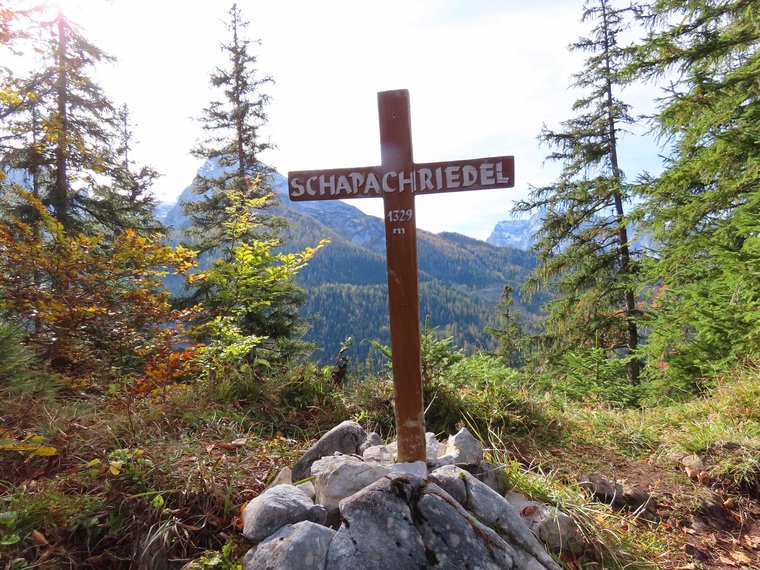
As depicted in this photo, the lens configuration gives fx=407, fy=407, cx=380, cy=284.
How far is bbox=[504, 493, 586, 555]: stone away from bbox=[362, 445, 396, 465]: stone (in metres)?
0.97

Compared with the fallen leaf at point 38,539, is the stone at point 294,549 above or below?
below

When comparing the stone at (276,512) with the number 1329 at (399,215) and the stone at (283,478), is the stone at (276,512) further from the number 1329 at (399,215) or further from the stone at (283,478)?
the number 1329 at (399,215)

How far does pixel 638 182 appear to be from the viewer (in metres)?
8.62

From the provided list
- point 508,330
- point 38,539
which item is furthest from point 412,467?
point 508,330

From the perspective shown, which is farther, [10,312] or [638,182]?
[638,182]

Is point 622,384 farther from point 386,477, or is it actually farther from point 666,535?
point 386,477

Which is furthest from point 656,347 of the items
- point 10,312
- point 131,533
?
point 10,312

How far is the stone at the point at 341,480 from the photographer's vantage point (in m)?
2.41

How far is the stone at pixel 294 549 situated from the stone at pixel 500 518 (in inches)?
33.5

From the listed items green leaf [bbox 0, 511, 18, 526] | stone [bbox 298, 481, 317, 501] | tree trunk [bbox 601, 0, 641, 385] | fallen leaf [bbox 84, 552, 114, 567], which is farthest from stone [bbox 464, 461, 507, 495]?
tree trunk [bbox 601, 0, 641, 385]

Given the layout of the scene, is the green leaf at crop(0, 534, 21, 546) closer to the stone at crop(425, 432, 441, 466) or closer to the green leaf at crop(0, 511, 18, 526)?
the green leaf at crop(0, 511, 18, 526)

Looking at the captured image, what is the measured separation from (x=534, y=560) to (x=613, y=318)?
1191cm

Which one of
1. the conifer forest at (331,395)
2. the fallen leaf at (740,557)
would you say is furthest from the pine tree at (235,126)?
the fallen leaf at (740,557)

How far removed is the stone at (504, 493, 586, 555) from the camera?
2543 mm
